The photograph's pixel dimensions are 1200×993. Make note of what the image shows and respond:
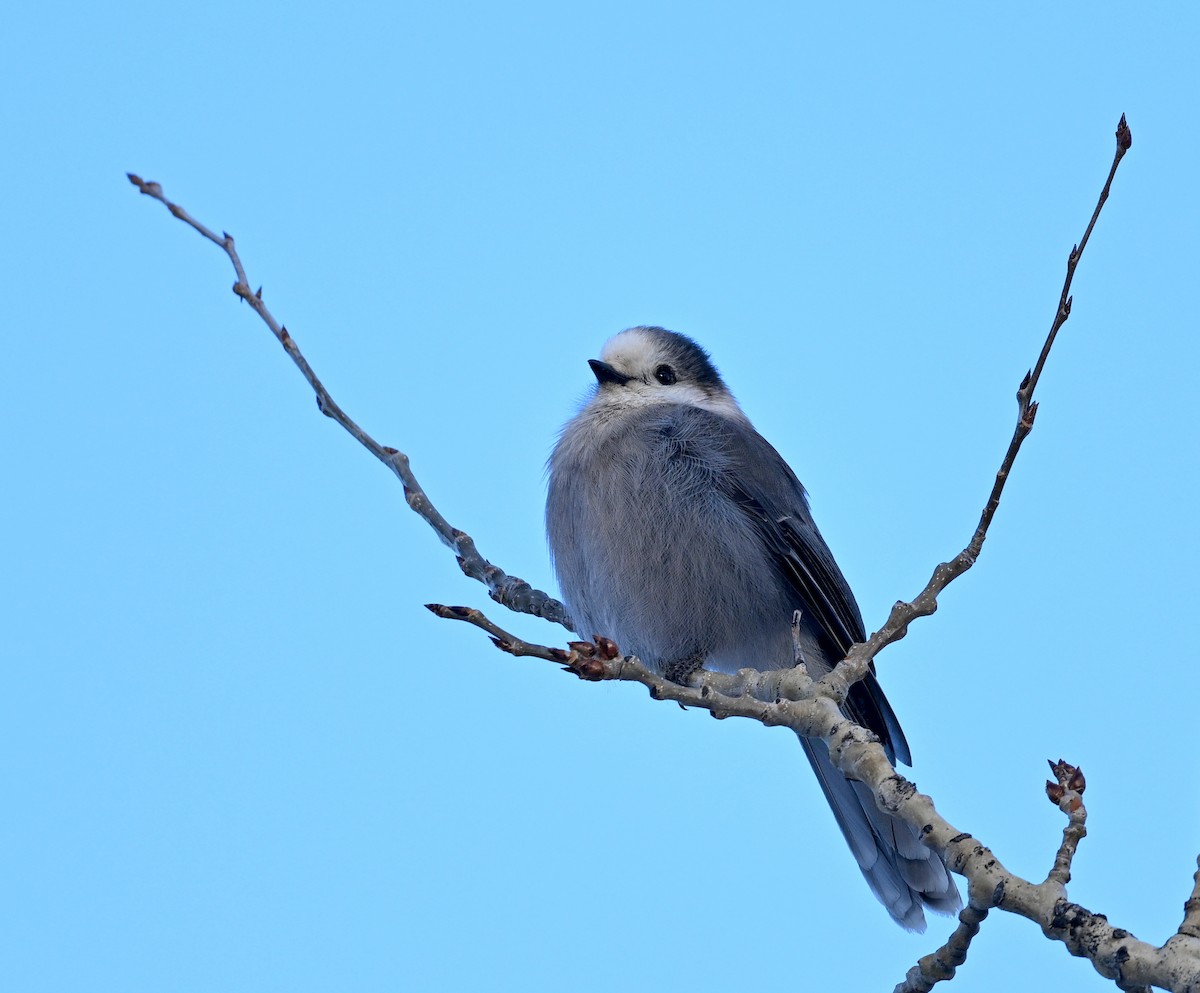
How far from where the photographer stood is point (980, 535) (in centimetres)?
348

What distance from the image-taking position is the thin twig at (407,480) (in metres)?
3.77

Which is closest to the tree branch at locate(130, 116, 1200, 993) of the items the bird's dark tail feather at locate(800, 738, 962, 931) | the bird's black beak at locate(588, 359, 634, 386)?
the bird's dark tail feather at locate(800, 738, 962, 931)

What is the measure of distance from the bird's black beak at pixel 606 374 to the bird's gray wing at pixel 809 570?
2.12 ft

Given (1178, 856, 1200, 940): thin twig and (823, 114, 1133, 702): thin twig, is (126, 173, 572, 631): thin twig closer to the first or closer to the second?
(823, 114, 1133, 702): thin twig

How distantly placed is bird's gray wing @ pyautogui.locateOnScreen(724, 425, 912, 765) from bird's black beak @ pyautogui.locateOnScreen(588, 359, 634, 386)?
2.12ft

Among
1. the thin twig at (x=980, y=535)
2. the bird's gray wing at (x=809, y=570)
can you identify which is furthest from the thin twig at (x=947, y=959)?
the bird's gray wing at (x=809, y=570)

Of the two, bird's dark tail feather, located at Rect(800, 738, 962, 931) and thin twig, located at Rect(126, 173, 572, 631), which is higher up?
thin twig, located at Rect(126, 173, 572, 631)

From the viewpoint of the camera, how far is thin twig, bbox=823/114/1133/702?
3.04m

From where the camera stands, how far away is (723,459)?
5.56 meters

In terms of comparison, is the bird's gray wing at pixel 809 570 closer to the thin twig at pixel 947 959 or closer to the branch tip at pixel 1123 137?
the thin twig at pixel 947 959

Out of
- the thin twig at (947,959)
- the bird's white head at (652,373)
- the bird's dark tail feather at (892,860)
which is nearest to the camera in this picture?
the thin twig at (947,959)

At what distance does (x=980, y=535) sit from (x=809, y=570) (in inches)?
80.7

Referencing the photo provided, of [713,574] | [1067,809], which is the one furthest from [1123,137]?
[713,574]

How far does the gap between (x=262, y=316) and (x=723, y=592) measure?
2244 mm
